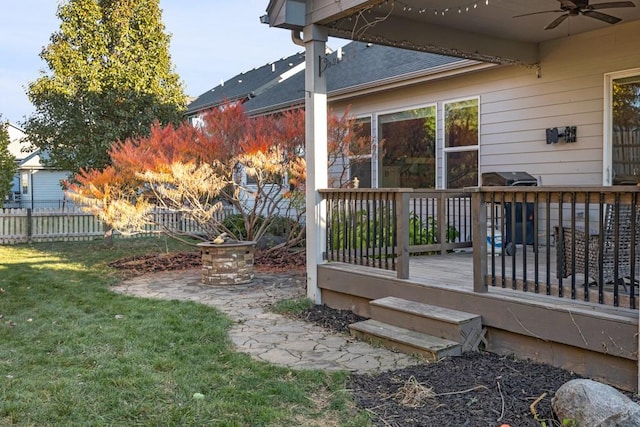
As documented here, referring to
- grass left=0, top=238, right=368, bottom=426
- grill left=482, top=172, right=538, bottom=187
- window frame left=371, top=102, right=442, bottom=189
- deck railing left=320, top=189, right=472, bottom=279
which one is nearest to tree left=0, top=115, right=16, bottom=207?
grass left=0, top=238, right=368, bottom=426

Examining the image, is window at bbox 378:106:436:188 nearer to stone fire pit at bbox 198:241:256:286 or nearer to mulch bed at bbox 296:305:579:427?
stone fire pit at bbox 198:241:256:286

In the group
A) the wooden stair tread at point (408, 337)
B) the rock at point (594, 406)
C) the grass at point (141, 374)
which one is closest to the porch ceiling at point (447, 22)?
the wooden stair tread at point (408, 337)

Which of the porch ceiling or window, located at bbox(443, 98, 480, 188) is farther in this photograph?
window, located at bbox(443, 98, 480, 188)

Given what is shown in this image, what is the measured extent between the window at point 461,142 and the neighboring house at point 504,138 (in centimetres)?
2

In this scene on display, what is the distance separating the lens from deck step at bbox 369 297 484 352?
399 cm

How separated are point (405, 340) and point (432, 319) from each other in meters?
0.27

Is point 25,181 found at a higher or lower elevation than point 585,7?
lower

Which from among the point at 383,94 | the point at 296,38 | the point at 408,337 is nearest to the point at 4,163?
the point at 383,94

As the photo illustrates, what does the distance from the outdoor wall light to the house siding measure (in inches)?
2.2

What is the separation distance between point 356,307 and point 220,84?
1570cm

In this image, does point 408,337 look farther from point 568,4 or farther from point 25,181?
point 25,181

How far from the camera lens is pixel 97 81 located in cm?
1296

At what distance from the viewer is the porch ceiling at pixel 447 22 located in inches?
217

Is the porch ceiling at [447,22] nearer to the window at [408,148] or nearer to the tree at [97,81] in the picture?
the window at [408,148]
